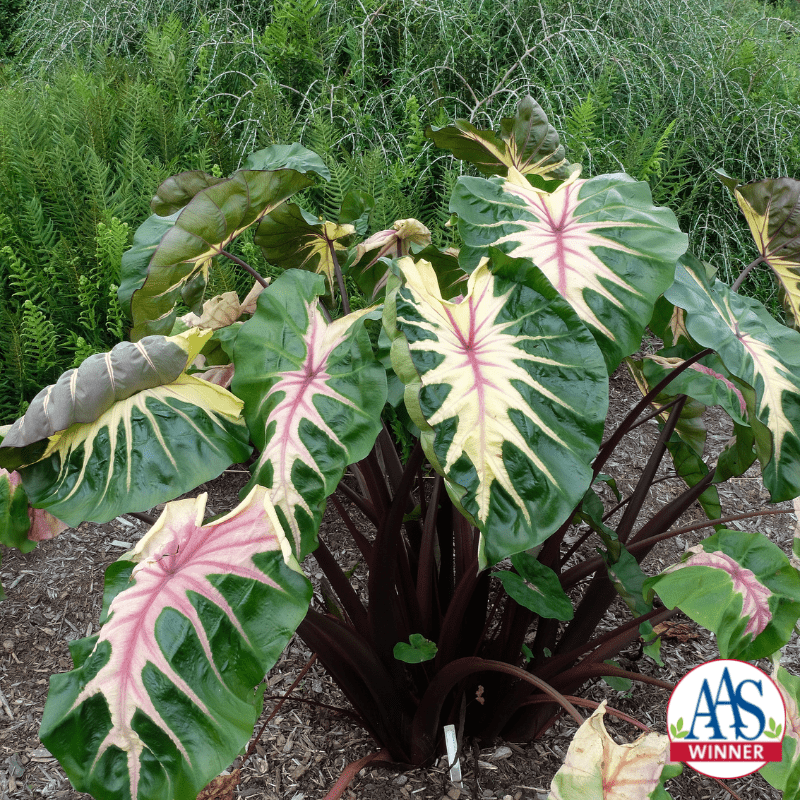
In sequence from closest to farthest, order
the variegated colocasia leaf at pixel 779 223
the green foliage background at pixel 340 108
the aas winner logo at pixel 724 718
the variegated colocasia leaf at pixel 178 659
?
the variegated colocasia leaf at pixel 178 659 < the aas winner logo at pixel 724 718 < the variegated colocasia leaf at pixel 779 223 < the green foliage background at pixel 340 108

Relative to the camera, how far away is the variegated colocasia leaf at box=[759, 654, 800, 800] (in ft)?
3.10

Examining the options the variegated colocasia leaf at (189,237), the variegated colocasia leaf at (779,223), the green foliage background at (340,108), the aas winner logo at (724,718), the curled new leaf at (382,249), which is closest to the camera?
the aas winner logo at (724,718)

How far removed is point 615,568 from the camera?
1.14 meters

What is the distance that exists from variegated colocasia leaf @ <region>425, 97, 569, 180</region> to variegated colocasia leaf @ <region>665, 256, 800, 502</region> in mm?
568

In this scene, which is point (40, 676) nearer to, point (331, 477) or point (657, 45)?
point (331, 477)

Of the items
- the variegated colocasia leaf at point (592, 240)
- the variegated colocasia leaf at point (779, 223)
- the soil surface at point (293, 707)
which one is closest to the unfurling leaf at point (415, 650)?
the soil surface at point (293, 707)

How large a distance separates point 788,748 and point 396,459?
750mm

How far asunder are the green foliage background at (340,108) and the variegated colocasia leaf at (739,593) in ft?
5.30

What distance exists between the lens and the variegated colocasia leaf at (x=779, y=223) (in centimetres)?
130

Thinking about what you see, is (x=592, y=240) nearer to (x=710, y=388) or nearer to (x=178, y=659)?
(x=710, y=388)

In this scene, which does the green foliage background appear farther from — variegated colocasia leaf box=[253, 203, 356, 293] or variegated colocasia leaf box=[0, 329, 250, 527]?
variegated colocasia leaf box=[0, 329, 250, 527]

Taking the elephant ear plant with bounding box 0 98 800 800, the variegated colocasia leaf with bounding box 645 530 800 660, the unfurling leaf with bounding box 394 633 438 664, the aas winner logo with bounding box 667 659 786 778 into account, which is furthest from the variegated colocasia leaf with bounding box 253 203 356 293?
the aas winner logo with bounding box 667 659 786 778

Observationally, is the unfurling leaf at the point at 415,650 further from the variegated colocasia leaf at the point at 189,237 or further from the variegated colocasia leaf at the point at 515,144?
the variegated colocasia leaf at the point at 515,144

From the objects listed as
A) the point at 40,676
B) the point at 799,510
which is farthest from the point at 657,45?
the point at 40,676
